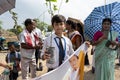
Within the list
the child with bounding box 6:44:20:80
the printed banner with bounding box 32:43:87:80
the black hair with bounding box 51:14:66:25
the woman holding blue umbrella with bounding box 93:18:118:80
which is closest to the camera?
the printed banner with bounding box 32:43:87:80

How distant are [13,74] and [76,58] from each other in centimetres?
293

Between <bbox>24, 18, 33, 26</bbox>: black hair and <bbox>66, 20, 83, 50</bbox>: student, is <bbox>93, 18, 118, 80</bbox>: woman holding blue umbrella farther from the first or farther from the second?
<bbox>24, 18, 33, 26</bbox>: black hair

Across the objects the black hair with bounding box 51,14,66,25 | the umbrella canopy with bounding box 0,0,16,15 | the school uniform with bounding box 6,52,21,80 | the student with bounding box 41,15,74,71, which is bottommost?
the school uniform with bounding box 6,52,21,80

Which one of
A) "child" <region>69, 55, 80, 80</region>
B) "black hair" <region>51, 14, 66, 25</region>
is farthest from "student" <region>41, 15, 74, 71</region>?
"child" <region>69, 55, 80, 80</region>

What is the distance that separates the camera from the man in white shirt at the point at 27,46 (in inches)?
299

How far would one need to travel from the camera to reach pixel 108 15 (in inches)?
282

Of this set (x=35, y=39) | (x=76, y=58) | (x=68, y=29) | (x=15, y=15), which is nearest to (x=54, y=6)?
(x=76, y=58)

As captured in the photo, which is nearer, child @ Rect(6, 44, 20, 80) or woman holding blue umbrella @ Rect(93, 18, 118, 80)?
woman holding blue umbrella @ Rect(93, 18, 118, 80)

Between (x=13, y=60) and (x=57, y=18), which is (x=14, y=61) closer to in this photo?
(x=13, y=60)

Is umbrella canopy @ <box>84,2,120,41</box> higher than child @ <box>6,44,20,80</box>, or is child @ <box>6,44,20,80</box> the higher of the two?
umbrella canopy @ <box>84,2,120,41</box>

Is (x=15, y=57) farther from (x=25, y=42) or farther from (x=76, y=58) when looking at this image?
(x=76, y=58)

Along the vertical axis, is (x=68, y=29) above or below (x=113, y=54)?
above

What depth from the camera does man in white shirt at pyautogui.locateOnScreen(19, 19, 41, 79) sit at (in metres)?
7.58

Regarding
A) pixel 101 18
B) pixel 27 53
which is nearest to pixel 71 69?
pixel 101 18
